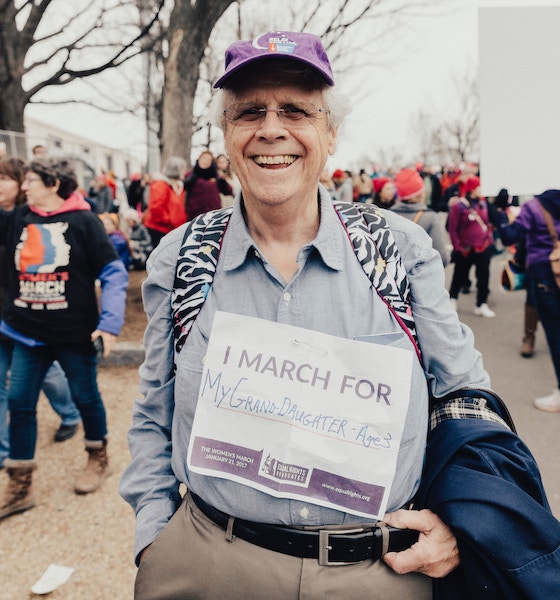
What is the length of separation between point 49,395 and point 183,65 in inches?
194

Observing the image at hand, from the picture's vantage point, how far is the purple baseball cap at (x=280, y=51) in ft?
4.19

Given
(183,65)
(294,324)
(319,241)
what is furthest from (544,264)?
(183,65)

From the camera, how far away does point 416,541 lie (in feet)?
4.21

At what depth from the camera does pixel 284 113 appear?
4.49 ft

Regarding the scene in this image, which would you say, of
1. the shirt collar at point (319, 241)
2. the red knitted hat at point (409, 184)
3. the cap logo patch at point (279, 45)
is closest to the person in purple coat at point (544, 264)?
the red knitted hat at point (409, 184)

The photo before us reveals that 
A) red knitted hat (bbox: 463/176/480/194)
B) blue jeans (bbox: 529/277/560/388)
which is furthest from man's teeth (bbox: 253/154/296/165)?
red knitted hat (bbox: 463/176/480/194)

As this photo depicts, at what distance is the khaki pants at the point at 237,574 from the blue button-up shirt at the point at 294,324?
0.07 meters

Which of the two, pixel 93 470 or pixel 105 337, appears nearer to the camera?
pixel 105 337

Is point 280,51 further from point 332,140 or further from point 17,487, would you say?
point 17,487

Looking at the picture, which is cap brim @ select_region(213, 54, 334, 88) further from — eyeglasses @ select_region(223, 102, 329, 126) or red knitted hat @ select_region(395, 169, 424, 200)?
red knitted hat @ select_region(395, 169, 424, 200)

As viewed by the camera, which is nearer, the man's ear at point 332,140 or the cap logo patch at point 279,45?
the cap logo patch at point 279,45

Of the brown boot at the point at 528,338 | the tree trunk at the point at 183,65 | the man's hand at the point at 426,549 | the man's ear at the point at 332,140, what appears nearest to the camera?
the man's hand at the point at 426,549

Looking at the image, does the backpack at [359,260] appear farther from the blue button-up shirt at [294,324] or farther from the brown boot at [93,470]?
the brown boot at [93,470]

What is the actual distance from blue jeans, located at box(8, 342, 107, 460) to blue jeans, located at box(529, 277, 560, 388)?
11.0 ft
